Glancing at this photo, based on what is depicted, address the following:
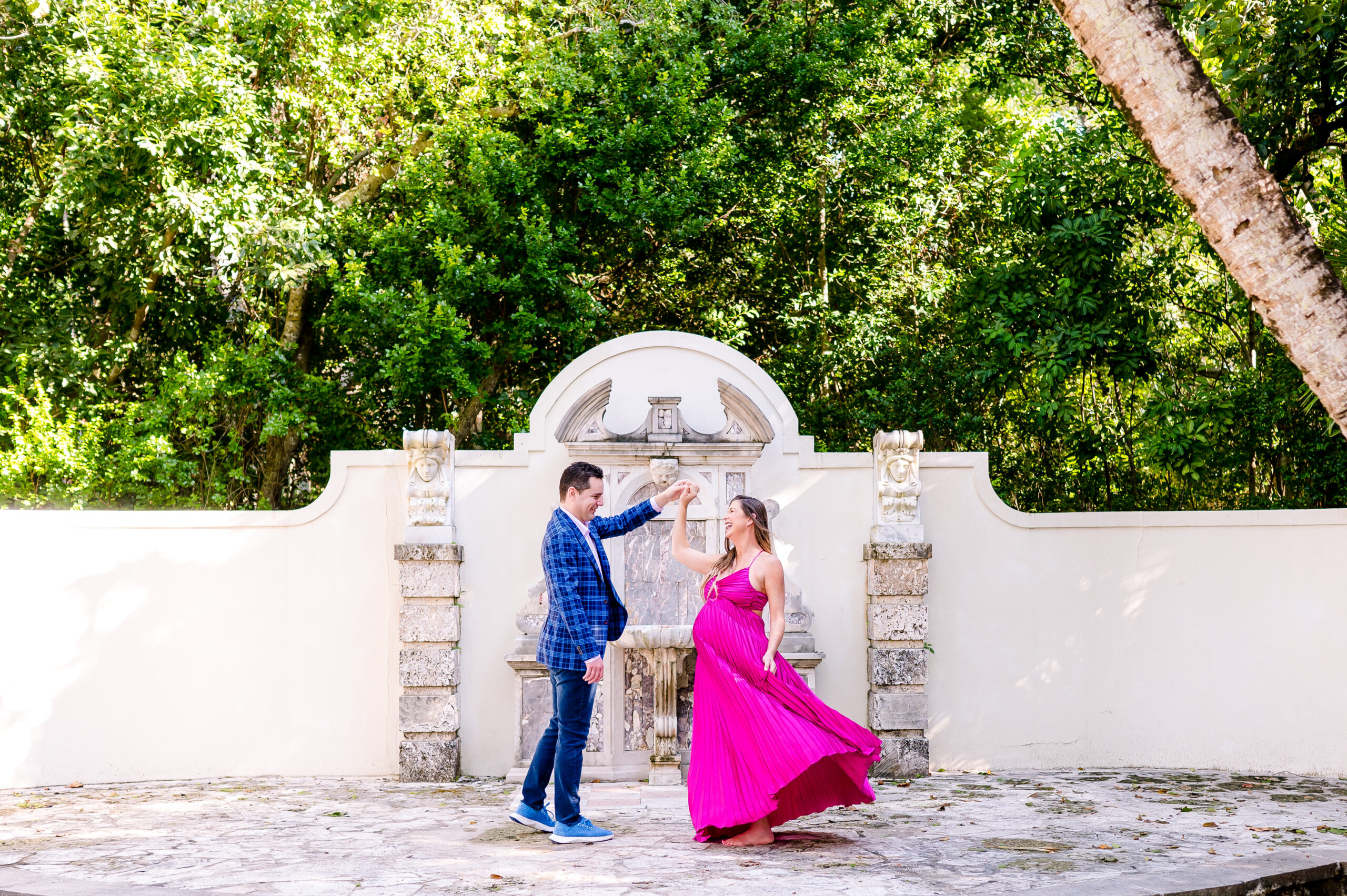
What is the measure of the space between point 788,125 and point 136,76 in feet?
22.1

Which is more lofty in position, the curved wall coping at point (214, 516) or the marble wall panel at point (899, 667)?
the curved wall coping at point (214, 516)

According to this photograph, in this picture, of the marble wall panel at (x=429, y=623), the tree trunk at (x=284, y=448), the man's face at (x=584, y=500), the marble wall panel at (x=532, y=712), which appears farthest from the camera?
the tree trunk at (x=284, y=448)

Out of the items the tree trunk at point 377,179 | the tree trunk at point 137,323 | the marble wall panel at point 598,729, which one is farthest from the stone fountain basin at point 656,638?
the tree trunk at point 377,179

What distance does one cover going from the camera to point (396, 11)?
36.7ft

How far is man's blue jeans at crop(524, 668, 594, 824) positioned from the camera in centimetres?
526

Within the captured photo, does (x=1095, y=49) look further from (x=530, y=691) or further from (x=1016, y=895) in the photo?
(x=530, y=691)

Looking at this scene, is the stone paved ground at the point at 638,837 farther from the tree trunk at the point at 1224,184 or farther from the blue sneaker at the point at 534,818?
the tree trunk at the point at 1224,184

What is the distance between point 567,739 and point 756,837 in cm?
103

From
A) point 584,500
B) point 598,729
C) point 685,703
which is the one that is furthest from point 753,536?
point 598,729

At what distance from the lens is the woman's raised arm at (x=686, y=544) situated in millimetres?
5289

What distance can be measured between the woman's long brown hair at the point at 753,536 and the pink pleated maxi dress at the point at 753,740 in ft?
0.31

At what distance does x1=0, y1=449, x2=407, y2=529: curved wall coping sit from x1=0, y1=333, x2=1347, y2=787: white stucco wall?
0.02 m

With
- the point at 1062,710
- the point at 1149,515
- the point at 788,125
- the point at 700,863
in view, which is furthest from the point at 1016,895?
the point at 788,125

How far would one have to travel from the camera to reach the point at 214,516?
7.58 meters
